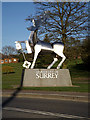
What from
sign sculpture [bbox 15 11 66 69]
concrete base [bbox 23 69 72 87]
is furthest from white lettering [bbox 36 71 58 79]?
sign sculpture [bbox 15 11 66 69]

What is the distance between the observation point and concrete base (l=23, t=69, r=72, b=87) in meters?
17.2

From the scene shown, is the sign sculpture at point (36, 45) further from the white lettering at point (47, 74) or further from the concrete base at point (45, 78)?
the white lettering at point (47, 74)

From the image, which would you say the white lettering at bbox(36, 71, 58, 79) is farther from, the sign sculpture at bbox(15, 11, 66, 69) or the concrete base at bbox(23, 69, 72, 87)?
the sign sculpture at bbox(15, 11, 66, 69)

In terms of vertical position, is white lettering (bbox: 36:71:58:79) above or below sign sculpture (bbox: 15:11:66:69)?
below

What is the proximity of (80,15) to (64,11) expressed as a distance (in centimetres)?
225

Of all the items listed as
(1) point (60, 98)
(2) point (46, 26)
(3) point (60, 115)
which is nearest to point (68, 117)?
(3) point (60, 115)

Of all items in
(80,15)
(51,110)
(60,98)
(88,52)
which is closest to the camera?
(51,110)

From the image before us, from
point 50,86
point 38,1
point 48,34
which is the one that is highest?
point 38,1

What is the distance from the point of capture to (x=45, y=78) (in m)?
17.4

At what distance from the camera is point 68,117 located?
765 cm

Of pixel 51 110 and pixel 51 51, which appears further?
pixel 51 51

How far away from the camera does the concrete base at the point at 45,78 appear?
1723 cm

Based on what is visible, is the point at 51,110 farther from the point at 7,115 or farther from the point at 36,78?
the point at 36,78

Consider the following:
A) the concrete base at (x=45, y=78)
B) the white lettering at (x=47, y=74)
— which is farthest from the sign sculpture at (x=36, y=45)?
the white lettering at (x=47, y=74)
